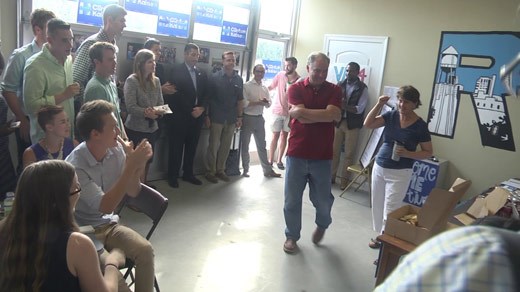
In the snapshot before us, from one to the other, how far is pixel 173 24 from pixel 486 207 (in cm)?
383

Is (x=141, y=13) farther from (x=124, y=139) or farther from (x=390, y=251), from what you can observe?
(x=390, y=251)

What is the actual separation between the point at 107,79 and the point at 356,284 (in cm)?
243

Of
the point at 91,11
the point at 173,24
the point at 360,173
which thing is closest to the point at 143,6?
the point at 173,24

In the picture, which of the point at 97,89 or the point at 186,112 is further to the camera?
the point at 186,112

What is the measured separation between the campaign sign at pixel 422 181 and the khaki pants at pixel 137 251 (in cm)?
347

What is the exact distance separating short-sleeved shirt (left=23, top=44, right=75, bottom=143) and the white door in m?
3.94

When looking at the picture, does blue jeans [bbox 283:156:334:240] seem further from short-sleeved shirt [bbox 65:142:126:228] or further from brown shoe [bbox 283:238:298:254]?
short-sleeved shirt [bbox 65:142:126:228]

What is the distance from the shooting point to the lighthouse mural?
173 inches

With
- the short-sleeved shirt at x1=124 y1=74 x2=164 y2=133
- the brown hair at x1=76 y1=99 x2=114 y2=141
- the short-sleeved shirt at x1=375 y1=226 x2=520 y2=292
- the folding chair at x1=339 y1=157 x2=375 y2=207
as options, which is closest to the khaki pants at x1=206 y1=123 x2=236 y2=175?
the short-sleeved shirt at x1=124 y1=74 x2=164 y2=133

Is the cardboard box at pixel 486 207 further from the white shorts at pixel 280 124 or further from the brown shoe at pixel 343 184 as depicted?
the white shorts at pixel 280 124

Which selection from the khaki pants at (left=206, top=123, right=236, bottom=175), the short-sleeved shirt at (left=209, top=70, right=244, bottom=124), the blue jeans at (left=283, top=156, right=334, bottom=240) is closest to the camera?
the blue jeans at (left=283, top=156, right=334, bottom=240)

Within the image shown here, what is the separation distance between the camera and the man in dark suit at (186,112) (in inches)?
185

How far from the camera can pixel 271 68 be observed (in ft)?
21.1

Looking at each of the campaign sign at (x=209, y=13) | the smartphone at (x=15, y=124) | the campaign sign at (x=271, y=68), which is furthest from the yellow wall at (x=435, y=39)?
A: the smartphone at (x=15, y=124)
